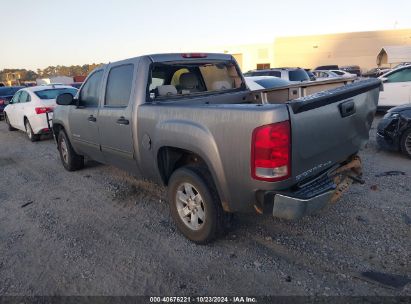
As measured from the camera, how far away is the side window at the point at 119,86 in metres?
4.19

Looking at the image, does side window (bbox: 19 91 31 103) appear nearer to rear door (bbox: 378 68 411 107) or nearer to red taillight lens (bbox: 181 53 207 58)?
red taillight lens (bbox: 181 53 207 58)

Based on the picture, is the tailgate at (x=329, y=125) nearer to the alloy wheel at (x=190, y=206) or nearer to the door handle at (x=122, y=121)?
the alloy wheel at (x=190, y=206)

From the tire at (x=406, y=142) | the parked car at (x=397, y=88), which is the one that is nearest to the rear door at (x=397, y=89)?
the parked car at (x=397, y=88)

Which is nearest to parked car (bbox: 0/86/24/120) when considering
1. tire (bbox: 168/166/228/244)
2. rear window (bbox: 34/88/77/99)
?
rear window (bbox: 34/88/77/99)

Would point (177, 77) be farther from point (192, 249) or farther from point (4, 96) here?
point (4, 96)

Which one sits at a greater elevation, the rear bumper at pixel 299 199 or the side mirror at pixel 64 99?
the side mirror at pixel 64 99

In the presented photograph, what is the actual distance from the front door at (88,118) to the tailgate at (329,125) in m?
3.14

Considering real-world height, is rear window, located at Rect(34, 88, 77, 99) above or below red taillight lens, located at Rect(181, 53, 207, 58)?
below

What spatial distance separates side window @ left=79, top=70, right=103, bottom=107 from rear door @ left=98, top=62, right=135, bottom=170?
14.3 inches

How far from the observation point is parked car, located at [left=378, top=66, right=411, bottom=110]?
9.95 meters

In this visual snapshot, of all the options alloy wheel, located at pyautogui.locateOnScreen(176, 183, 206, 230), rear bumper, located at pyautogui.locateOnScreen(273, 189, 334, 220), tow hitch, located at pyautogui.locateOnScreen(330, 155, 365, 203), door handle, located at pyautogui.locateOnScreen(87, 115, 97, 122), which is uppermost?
door handle, located at pyautogui.locateOnScreen(87, 115, 97, 122)

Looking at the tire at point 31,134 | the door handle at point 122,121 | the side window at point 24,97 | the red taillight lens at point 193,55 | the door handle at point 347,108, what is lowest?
the tire at point 31,134

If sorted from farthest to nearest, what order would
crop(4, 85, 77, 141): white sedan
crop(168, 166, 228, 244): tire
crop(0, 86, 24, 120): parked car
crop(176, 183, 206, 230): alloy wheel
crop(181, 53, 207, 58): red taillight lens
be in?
crop(0, 86, 24, 120): parked car → crop(4, 85, 77, 141): white sedan → crop(181, 53, 207, 58): red taillight lens → crop(176, 183, 206, 230): alloy wheel → crop(168, 166, 228, 244): tire

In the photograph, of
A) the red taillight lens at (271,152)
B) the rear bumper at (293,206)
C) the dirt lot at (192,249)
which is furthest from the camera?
the dirt lot at (192,249)
